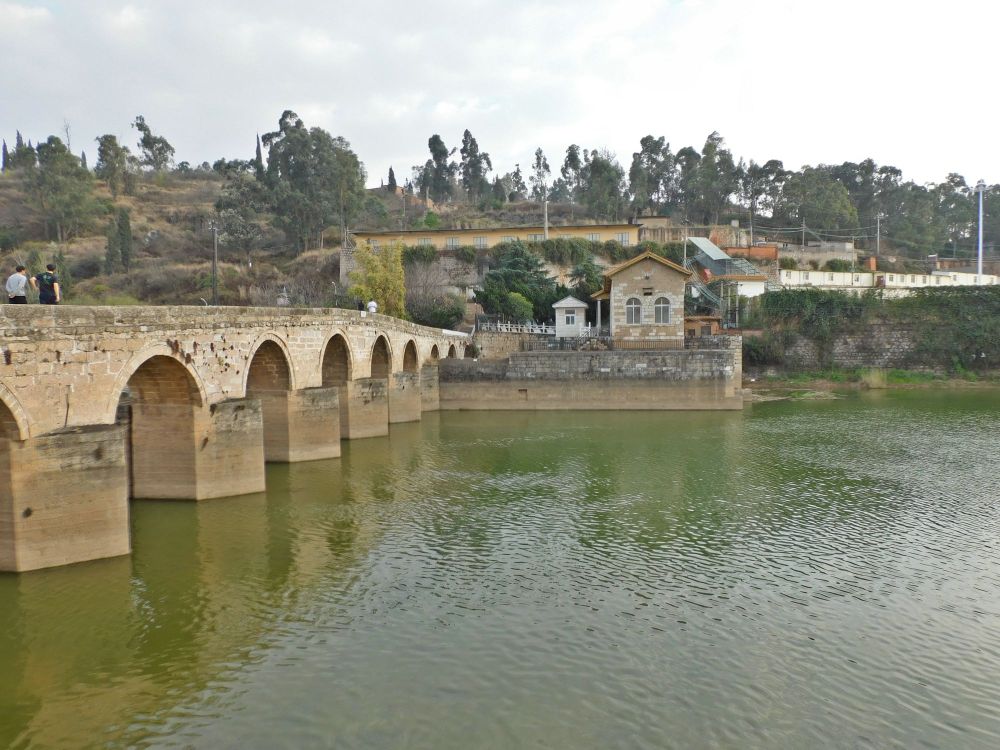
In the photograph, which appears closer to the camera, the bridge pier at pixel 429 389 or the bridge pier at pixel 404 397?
the bridge pier at pixel 404 397

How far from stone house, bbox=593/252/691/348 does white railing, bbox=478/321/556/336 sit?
731 centimetres

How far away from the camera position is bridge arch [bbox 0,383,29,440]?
39.5ft

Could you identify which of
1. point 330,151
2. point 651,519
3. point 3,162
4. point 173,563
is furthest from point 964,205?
point 3,162

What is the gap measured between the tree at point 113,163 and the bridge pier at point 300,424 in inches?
2789

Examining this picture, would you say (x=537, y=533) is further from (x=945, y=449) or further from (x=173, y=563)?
(x=945, y=449)

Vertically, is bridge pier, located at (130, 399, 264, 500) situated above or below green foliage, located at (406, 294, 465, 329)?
below

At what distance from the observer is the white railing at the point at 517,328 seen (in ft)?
145

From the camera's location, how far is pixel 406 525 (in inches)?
643

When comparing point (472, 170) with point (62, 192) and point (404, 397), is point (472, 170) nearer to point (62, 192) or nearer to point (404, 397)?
point (62, 192)

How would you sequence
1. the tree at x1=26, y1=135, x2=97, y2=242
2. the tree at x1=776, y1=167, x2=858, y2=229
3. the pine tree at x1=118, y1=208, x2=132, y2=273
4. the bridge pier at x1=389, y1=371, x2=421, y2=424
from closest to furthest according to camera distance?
the bridge pier at x1=389, y1=371, x2=421, y2=424
the pine tree at x1=118, y1=208, x2=132, y2=273
the tree at x1=26, y1=135, x2=97, y2=242
the tree at x1=776, y1=167, x2=858, y2=229

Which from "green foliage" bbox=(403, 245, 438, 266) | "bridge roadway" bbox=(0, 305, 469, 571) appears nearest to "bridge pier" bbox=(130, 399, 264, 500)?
"bridge roadway" bbox=(0, 305, 469, 571)

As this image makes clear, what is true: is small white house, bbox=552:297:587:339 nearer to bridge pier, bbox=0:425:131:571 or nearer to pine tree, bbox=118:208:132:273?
bridge pier, bbox=0:425:131:571

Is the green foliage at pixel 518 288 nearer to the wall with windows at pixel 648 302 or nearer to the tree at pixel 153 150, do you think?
the wall with windows at pixel 648 302

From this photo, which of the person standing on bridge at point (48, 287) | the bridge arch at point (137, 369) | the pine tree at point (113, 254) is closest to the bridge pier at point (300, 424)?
the bridge arch at point (137, 369)
